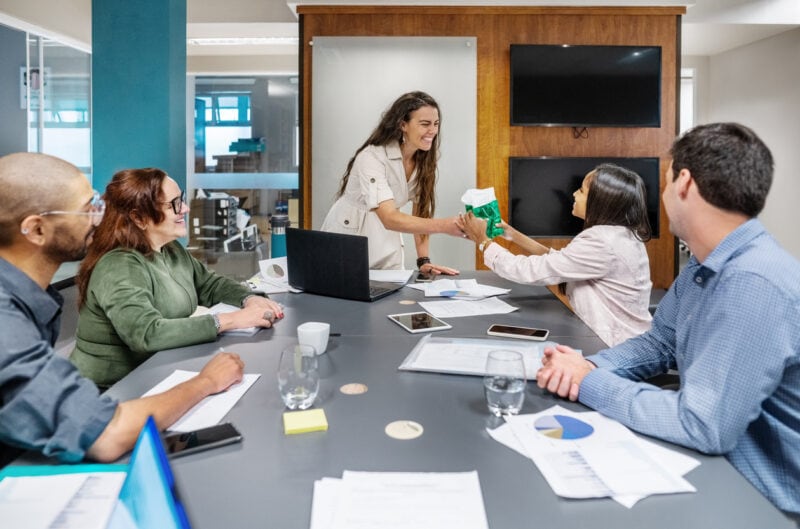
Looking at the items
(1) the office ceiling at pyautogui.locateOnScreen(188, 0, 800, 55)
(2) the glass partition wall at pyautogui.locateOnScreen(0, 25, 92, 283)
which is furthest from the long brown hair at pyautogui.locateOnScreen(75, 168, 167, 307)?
(2) the glass partition wall at pyautogui.locateOnScreen(0, 25, 92, 283)

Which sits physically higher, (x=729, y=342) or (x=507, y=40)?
(x=507, y=40)

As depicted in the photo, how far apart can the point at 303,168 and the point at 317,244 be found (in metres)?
2.27

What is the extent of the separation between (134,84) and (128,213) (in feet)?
7.02

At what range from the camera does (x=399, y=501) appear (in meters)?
0.95

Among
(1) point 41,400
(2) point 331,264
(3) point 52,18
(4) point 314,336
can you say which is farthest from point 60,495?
(3) point 52,18

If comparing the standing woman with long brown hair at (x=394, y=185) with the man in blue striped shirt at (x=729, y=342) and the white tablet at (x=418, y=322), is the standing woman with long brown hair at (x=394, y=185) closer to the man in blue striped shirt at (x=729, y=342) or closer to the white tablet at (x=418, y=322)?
the white tablet at (x=418, y=322)

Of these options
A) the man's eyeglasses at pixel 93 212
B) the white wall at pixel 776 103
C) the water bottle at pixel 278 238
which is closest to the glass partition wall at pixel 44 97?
the water bottle at pixel 278 238

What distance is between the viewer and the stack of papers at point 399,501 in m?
0.89

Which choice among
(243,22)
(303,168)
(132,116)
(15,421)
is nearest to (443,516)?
(15,421)

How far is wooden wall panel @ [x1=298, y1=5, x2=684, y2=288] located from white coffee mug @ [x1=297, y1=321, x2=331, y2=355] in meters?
3.06

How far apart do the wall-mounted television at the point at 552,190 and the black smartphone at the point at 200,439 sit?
3.65 meters

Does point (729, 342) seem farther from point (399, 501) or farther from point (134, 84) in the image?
point (134, 84)

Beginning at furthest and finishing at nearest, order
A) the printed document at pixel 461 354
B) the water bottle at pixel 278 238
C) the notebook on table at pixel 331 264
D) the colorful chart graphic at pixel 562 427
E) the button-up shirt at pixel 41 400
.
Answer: the water bottle at pixel 278 238
the notebook on table at pixel 331 264
the printed document at pixel 461 354
the colorful chart graphic at pixel 562 427
the button-up shirt at pixel 41 400

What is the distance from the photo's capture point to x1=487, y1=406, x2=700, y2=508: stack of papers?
984 mm
